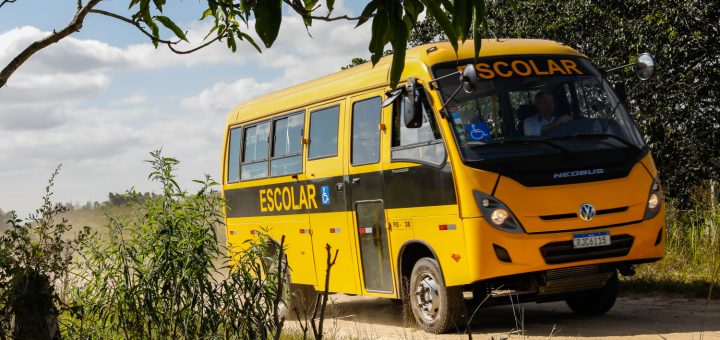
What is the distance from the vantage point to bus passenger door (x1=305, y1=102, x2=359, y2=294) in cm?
1280

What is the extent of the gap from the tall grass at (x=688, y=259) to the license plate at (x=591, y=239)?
282cm

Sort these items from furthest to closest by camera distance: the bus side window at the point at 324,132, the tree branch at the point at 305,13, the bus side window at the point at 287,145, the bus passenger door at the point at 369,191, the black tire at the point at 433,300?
the bus side window at the point at 287,145
the bus side window at the point at 324,132
the bus passenger door at the point at 369,191
the black tire at the point at 433,300
the tree branch at the point at 305,13

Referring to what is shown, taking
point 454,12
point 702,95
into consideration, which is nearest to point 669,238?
point 702,95

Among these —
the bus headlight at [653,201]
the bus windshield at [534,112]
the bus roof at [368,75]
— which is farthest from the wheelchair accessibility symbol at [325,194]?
the bus headlight at [653,201]

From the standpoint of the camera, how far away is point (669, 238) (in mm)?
15664

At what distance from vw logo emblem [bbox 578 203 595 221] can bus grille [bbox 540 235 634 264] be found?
0.29 m

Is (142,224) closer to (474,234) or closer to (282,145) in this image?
(474,234)

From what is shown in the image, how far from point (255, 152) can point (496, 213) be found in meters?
A: 5.48

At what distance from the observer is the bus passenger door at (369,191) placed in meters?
12.1

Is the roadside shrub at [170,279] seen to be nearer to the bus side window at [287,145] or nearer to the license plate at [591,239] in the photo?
the license plate at [591,239]

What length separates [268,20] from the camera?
10.7 ft

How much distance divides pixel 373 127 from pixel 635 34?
8.51 m

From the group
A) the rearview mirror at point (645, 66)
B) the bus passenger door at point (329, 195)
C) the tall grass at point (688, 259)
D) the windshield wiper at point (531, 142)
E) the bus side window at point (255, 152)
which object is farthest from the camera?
the bus side window at point (255, 152)

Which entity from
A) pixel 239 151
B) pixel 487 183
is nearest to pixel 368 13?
pixel 487 183
